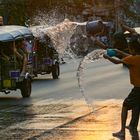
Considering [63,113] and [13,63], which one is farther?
[13,63]

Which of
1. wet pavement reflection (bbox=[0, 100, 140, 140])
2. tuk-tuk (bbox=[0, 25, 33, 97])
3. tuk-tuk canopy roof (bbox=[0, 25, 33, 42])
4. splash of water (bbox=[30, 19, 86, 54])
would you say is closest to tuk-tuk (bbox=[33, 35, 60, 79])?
splash of water (bbox=[30, 19, 86, 54])

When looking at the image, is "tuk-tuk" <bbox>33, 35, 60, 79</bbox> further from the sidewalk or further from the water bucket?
the water bucket

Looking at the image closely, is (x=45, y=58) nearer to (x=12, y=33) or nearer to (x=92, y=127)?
(x=12, y=33)

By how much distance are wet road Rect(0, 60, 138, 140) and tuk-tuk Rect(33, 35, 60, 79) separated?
4035mm

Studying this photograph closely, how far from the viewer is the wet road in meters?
11.3

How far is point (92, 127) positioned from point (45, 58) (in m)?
16.0

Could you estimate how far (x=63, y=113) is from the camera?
14.6 metres

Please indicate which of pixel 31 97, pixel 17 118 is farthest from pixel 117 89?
pixel 17 118

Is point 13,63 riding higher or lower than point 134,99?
lower

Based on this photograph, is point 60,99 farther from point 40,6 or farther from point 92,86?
point 40,6

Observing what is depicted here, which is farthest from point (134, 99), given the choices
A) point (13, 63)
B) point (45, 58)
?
point (45, 58)

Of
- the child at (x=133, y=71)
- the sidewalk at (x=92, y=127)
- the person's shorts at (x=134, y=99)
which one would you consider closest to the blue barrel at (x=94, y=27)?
the child at (x=133, y=71)

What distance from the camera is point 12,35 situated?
18.7m

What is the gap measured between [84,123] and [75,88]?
950cm
